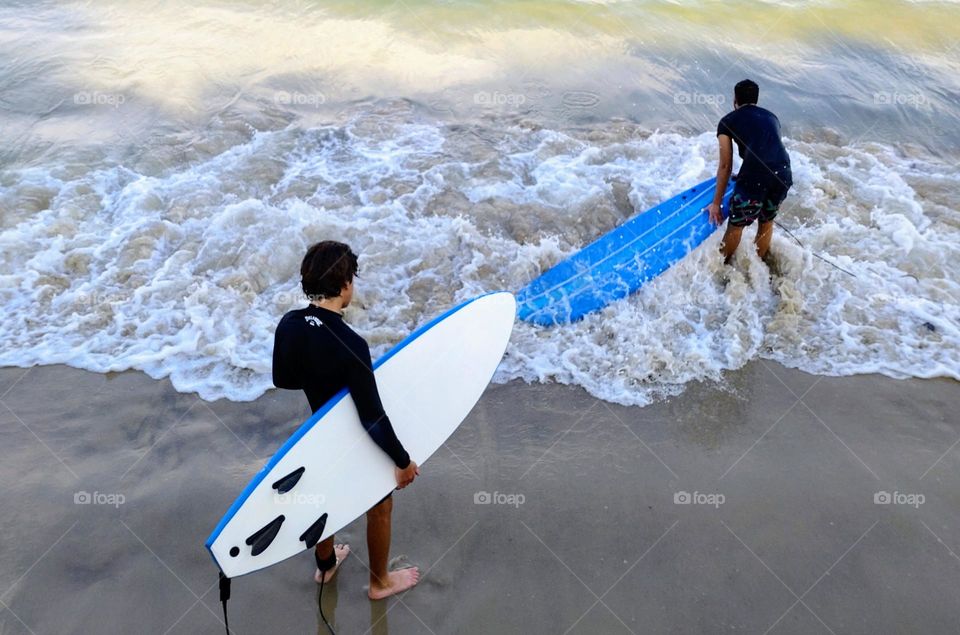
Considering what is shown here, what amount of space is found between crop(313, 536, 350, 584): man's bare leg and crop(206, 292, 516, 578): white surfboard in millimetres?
119

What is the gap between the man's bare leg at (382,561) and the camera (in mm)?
2574

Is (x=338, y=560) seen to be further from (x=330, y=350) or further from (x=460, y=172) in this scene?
(x=460, y=172)

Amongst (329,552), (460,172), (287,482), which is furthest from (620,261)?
(287,482)

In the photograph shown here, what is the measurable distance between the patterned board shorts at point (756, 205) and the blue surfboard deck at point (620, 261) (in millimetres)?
223

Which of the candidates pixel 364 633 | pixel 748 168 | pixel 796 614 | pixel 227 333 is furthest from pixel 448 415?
pixel 748 168

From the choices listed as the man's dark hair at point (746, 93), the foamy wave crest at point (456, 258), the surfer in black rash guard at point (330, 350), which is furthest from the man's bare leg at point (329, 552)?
→ the man's dark hair at point (746, 93)

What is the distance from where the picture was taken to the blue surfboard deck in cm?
446

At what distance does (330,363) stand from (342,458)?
0.47 meters


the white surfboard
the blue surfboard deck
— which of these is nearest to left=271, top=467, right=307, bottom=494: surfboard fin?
the white surfboard

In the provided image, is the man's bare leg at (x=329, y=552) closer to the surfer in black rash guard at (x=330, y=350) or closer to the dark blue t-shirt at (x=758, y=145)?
the surfer in black rash guard at (x=330, y=350)

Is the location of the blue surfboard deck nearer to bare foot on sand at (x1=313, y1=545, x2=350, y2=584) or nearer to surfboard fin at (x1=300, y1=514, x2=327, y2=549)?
bare foot on sand at (x1=313, y1=545, x2=350, y2=584)

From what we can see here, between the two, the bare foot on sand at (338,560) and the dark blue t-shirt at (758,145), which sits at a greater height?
the dark blue t-shirt at (758,145)

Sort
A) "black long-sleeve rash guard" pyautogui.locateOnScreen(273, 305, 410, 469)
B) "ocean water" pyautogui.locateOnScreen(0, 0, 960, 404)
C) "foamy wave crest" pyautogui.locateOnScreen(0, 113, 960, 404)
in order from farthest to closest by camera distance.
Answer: "ocean water" pyautogui.locateOnScreen(0, 0, 960, 404) → "foamy wave crest" pyautogui.locateOnScreen(0, 113, 960, 404) → "black long-sleeve rash guard" pyautogui.locateOnScreen(273, 305, 410, 469)

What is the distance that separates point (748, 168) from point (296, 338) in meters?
3.45
